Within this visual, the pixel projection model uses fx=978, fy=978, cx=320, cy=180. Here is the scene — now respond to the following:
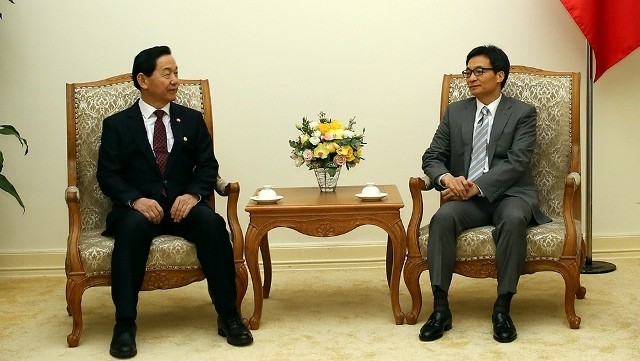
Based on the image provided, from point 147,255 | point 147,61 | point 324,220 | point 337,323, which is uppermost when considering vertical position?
point 147,61

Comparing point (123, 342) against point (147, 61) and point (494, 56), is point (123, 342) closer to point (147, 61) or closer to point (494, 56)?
point (147, 61)

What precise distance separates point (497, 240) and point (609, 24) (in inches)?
72.9

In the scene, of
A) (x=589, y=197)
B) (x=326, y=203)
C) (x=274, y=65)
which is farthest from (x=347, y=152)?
(x=589, y=197)

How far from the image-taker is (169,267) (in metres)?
4.39

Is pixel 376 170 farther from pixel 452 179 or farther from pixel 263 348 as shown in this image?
pixel 263 348

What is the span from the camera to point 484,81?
4.77 m

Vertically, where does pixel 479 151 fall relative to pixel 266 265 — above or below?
above

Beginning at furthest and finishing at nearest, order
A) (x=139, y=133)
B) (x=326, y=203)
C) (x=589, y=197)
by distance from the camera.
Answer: (x=589, y=197), (x=139, y=133), (x=326, y=203)

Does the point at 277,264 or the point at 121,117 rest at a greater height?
the point at 121,117

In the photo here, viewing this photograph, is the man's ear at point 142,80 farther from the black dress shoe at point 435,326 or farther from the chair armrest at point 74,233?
the black dress shoe at point 435,326

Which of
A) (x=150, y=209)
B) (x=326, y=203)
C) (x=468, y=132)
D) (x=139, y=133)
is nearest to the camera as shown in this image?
(x=150, y=209)

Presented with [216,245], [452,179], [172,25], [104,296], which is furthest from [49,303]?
[452,179]

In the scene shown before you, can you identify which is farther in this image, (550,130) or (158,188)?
(550,130)

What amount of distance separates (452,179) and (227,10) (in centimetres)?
187
